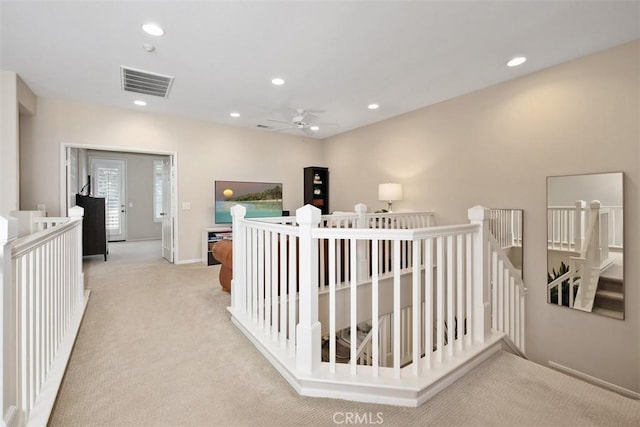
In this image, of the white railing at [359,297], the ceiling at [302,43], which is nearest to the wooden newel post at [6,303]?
the white railing at [359,297]

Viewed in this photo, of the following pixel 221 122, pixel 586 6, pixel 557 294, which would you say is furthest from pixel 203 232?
pixel 586 6

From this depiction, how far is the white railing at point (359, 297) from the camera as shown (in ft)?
5.61

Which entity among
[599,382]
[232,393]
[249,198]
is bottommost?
[599,382]

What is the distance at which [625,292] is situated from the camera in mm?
2684

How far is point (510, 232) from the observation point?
11.5 feet

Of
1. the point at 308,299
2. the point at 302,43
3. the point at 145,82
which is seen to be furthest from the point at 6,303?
the point at 145,82

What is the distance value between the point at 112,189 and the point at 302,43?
283 inches

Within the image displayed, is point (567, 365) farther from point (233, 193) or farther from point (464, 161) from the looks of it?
point (233, 193)

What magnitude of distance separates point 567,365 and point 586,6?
324cm

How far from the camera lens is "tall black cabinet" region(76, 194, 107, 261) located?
16.4 ft

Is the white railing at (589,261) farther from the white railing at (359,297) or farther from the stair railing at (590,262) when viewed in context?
the white railing at (359,297)

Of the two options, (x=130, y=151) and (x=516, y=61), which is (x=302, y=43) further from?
(x=130, y=151)

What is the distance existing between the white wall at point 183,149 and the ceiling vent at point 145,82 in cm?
101

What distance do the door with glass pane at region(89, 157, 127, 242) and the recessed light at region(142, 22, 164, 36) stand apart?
6.30 m
